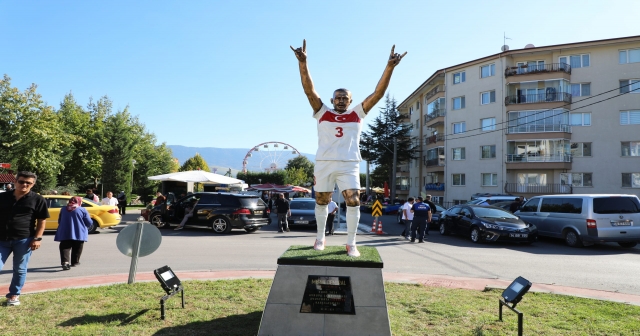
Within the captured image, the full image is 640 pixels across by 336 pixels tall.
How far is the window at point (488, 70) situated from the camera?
37.4m

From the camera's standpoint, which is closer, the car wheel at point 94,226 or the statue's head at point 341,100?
the statue's head at point 341,100

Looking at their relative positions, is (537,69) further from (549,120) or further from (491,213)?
(491,213)

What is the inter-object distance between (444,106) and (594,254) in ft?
104

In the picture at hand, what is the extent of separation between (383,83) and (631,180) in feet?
117

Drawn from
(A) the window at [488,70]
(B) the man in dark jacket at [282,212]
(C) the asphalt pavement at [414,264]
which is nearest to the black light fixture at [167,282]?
(C) the asphalt pavement at [414,264]

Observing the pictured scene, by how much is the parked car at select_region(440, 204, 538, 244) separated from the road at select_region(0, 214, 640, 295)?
12.6 inches

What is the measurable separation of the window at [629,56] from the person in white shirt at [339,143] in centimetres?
3654

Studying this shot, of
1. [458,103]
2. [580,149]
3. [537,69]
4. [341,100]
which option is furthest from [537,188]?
[341,100]

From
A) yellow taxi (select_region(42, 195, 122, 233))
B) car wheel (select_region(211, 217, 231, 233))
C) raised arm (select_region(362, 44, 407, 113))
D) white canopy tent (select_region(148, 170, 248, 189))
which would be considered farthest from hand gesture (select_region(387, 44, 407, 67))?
white canopy tent (select_region(148, 170, 248, 189))

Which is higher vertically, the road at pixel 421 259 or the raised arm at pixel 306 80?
the raised arm at pixel 306 80

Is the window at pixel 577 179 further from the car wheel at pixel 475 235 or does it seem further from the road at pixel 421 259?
the car wheel at pixel 475 235

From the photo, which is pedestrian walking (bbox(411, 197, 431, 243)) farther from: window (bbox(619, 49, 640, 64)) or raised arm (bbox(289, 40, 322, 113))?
window (bbox(619, 49, 640, 64))

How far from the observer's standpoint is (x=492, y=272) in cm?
892

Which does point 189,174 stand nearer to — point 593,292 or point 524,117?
point 593,292
